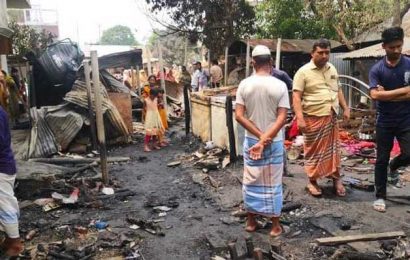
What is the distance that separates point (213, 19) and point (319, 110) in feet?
51.5

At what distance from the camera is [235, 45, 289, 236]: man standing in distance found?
4180 mm

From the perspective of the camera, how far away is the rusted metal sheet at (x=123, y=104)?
37.9 feet

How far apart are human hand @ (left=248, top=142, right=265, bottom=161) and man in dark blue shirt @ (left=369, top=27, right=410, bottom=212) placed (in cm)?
153

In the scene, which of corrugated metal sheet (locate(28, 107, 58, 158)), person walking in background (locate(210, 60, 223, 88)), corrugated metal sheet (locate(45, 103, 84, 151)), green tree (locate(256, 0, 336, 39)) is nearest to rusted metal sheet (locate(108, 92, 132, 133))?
corrugated metal sheet (locate(45, 103, 84, 151))

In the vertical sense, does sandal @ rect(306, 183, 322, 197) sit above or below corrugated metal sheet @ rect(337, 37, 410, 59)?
below

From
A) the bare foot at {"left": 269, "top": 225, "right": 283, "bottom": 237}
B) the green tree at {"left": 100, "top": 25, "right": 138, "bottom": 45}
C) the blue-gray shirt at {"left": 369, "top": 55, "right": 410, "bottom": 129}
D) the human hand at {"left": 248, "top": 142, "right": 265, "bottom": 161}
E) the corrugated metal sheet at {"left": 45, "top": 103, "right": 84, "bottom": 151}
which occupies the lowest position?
the bare foot at {"left": 269, "top": 225, "right": 283, "bottom": 237}

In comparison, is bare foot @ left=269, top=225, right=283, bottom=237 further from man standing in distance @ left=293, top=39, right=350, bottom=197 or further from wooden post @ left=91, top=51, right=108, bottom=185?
wooden post @ left=91, top=51, right=108, bottom=185

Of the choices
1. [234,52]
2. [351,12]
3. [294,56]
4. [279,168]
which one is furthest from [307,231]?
[234,52]

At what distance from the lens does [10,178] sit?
417 cm

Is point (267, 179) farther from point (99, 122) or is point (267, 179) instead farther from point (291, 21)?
point (291, 21)

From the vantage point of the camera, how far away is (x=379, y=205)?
193 inches

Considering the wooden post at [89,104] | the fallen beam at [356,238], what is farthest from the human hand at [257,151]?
the wooden post at [89,104]

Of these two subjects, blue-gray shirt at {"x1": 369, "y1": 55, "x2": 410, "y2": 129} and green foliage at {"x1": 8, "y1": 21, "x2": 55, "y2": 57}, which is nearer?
blue-gray shirt at {"x1": 369, "y1": 55, "x2": 410, "y2": 129}

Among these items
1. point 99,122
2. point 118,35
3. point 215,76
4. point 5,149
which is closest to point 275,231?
point 5,149
